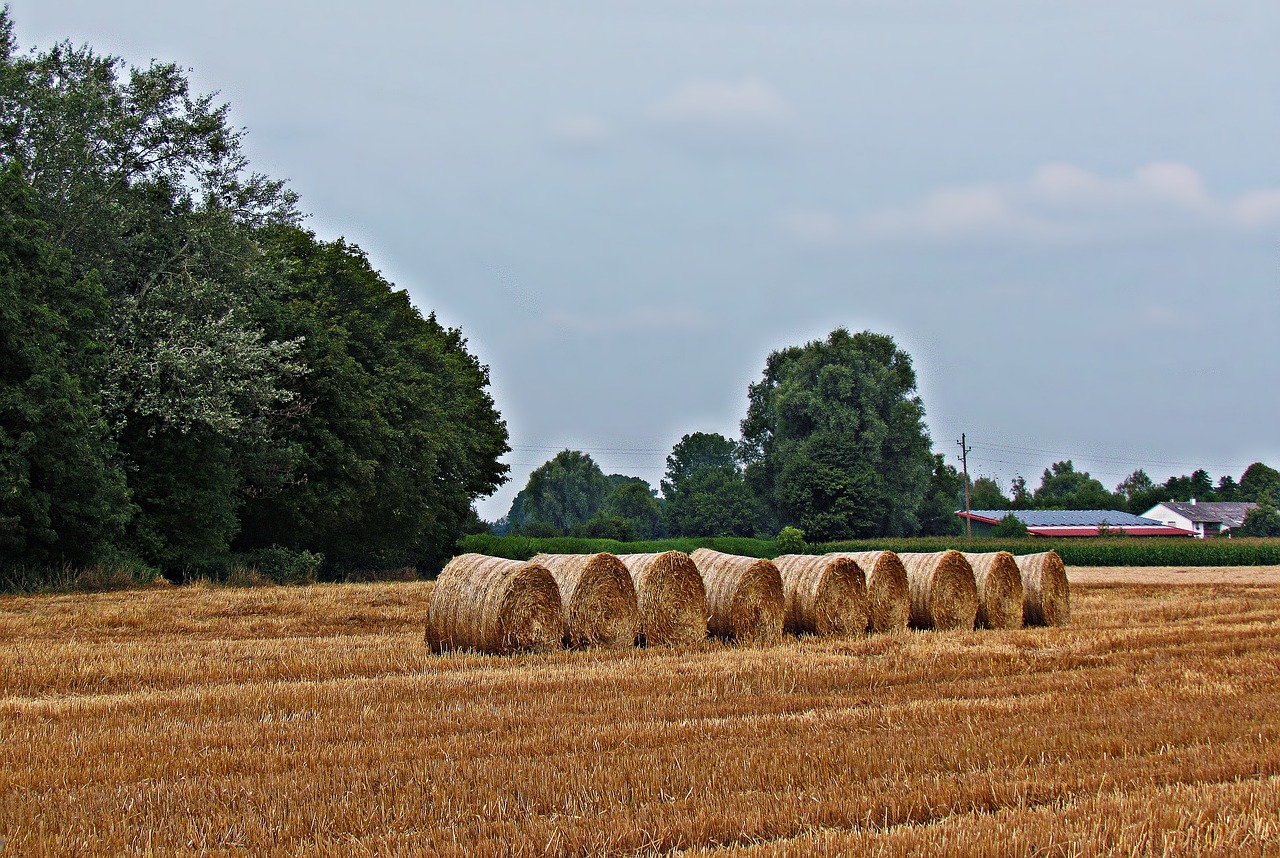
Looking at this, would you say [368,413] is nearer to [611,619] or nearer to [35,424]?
[35,424]

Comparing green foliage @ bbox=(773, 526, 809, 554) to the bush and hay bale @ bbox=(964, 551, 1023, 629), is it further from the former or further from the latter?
hay bale @ bbox=(964, 551, 1023, 629)

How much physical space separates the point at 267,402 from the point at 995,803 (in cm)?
2593

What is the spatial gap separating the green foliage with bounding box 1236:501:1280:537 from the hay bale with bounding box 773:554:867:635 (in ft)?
335

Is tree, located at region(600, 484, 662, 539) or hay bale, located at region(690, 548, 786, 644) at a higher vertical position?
tree, located at region(600, 484, 662, 539)

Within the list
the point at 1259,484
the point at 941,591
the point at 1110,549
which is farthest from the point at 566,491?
the point at 941,591

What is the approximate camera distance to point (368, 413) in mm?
36219

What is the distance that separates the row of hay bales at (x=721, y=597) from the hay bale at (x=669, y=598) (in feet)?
0.05

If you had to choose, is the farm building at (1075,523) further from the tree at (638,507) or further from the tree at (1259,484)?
the tree at (638,507)

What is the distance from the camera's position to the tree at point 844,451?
7481 cm

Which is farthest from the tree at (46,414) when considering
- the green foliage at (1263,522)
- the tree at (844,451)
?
the green foliage at (1263,522)

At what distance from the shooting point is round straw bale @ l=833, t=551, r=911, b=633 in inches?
611

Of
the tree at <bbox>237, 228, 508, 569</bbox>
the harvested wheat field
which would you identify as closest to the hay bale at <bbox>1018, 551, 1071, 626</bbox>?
the harvested wheat field

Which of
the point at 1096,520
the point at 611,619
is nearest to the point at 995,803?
the point at 611,619

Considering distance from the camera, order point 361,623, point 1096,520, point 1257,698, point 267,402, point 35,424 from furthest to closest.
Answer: point 1096,520 < point 267,402 < point 35,424 < point 361,623 < point 1257,698
